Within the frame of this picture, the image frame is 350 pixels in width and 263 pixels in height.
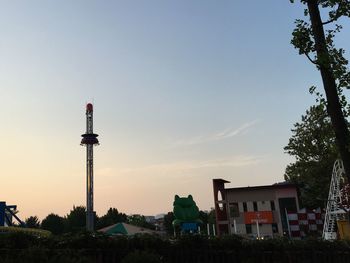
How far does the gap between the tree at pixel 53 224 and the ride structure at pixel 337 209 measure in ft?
227

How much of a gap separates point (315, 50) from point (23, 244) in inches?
305

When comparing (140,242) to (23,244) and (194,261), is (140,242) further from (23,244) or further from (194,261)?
(23,244)

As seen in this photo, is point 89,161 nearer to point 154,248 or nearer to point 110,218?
point 110,218

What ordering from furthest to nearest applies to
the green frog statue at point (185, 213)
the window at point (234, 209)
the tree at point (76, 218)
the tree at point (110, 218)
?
the tree at point (110, 218) → the tree at point (76, 218) → the window at point (234, 209) → the green frog statue at point (185, 213)

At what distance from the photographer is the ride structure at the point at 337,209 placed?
69.4 feet

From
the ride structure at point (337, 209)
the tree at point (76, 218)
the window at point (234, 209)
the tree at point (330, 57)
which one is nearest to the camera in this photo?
the tree at point (330, 57)

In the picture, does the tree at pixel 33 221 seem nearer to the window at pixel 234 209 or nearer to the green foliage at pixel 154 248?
the window at pixel 234 209

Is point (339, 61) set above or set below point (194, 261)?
above

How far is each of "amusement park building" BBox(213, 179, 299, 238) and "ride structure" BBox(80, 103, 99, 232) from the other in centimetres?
2427

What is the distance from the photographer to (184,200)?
32.0 meters

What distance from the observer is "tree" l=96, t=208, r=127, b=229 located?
297 feet

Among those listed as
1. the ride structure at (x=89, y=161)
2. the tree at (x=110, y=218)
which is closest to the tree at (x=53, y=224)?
the tree at (x=110, y=218)

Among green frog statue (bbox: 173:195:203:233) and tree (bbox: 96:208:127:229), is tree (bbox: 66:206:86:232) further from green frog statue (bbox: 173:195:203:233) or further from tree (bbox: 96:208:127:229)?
green frog statue (bbox: 173:195:203:233)

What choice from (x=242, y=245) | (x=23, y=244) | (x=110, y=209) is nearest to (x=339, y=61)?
(x=242, y=245)
